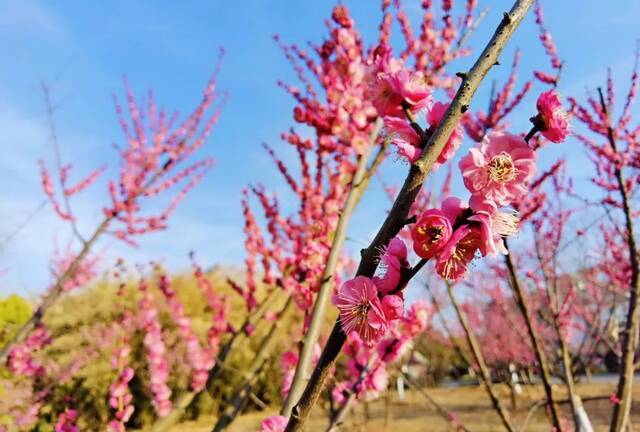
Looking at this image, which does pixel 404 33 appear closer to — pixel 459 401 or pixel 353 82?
pixel 353 82

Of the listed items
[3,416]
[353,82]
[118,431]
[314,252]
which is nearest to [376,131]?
[314,252]

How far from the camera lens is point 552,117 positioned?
892mm

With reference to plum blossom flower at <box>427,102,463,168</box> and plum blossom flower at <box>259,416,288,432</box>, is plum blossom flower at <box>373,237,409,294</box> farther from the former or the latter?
plum blossom flower at <box>259,416,288,432</box>

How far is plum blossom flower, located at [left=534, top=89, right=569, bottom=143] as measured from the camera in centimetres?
89

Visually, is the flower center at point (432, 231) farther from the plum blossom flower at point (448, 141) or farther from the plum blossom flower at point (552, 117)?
the plum blossom flower at point (552, 117)

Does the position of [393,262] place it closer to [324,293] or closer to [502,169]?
[502,169]

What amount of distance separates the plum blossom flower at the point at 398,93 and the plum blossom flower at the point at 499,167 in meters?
0.23

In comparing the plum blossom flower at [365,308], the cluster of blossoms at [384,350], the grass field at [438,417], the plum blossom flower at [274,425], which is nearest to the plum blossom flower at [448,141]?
the plum blossom flower at [365,308]

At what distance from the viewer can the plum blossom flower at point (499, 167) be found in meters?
0.82

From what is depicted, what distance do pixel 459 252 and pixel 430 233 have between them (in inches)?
3.0

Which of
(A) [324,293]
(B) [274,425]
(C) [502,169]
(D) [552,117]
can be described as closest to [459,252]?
(C) [502,169]

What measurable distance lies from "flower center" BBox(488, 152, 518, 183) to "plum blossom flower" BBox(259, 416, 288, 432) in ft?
2.33

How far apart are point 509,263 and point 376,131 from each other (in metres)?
0.87

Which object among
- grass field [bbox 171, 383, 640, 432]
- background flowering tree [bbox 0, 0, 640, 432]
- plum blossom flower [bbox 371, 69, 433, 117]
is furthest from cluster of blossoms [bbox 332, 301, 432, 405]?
grass field [bbox 171, 383, 640, 432]
